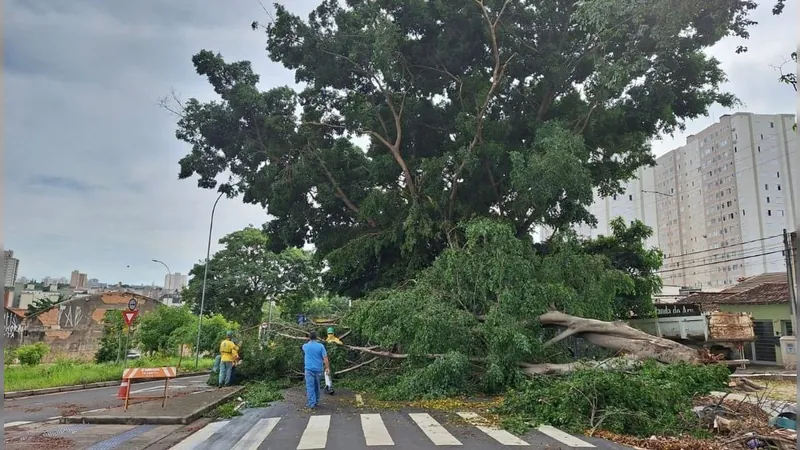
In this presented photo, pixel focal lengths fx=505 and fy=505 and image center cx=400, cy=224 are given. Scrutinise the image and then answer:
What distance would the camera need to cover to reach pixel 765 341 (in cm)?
2730

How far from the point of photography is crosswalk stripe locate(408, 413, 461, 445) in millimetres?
7547

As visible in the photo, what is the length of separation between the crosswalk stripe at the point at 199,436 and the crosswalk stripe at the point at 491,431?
176 inches

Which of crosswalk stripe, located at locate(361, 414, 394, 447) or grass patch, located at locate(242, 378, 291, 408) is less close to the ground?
crosswalk stripe, located at locate(361, 414, 394, 447)

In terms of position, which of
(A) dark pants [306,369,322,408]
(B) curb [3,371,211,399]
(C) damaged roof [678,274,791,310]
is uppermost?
(C) damaged roof [678,274,791,310]

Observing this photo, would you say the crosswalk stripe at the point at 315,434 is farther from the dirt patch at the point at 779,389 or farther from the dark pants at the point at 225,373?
the dirt patch at the point at 779,389

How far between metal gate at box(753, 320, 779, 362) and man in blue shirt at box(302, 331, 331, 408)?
26.0m

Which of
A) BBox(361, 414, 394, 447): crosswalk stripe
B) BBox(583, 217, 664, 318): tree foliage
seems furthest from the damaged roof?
BBox(361, 414, 394, 447): crosswalk stripe

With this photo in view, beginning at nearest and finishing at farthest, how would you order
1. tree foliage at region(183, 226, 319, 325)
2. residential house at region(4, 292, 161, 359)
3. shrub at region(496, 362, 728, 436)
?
shrub at region(496, 362, 728, 436) → residential house at region(4, 292, 161, 359) → tree foliage at region(183, 226, 319, 325)

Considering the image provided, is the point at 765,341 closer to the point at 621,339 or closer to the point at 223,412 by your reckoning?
the point at 621,339

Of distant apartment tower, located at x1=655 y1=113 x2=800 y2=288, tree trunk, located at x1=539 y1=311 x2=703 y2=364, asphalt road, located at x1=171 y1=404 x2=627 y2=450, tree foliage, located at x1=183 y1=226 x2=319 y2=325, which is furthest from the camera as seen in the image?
distant apartment tower, located at x1=655 y1=113 x2=800 y2=288

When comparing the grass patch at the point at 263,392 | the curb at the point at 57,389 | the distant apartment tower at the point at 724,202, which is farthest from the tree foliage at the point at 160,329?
the distant apartment tower at the point at 724,202

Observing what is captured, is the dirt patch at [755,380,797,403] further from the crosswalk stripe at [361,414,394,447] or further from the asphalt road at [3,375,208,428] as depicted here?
the asphalt road at [3,375,208,428]

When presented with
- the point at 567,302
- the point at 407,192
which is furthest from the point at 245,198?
the point at 567,302

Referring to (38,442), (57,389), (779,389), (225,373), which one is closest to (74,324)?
(57,389)
